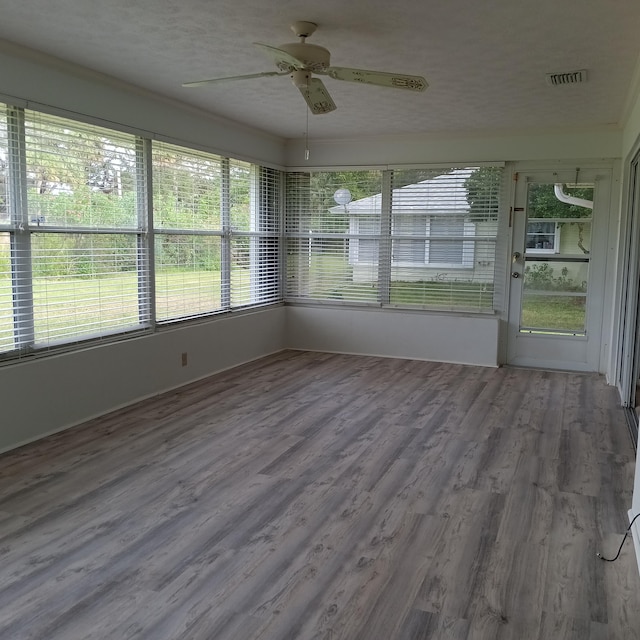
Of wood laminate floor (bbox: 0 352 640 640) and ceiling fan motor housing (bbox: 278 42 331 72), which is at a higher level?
ceiling fan motor housing (bbox: 278 42 331 72)

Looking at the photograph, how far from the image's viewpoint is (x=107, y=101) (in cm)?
443

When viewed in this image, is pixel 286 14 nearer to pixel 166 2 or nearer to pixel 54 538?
pixel 166 2

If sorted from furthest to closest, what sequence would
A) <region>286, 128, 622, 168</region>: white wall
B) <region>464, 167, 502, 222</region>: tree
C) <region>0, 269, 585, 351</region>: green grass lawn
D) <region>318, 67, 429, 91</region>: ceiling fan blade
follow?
1. <region>464, 167, 502, 222</region>: tree
2. <region>286, 128, 622, 168</region>: white wall
3. <region>0, 269, 585, 351</region>: green grass lawn
4. <region>318, 67, 429, 91</region>: ceiling fan blade

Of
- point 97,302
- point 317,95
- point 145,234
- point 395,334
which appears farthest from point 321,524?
point 395,334

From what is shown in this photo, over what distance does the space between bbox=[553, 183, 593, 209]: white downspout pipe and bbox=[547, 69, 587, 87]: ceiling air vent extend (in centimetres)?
215

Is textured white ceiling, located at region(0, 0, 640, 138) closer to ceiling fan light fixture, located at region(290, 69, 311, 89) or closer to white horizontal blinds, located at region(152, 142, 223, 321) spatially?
ceiling fan light fixture, located at region(290, 69, 311, 89)

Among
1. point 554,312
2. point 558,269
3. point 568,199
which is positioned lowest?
point 554,312

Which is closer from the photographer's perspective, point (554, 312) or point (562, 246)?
point (562, 246)

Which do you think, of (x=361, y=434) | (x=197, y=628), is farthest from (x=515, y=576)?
(x=361, y=434)

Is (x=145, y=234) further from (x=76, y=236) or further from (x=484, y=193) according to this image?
(x=484, y=193)

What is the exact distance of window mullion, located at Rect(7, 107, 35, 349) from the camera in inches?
147

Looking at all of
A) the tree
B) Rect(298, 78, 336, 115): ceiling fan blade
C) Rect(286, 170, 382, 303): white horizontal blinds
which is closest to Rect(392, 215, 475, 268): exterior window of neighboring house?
the tree

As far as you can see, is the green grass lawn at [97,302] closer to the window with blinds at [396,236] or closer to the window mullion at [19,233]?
the window mullion at [19,233]

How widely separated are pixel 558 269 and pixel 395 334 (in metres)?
1.85
